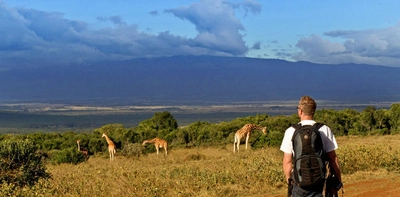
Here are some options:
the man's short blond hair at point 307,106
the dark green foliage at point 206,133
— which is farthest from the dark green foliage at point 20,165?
the dark green foliage at point 206,133

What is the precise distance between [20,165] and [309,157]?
9673 mm

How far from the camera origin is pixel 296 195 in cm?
538

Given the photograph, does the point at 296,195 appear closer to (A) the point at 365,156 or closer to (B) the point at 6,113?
(A) the point at 365,156

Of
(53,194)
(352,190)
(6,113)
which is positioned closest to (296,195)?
(352,190)

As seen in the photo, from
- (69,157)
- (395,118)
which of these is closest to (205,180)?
(69,157)

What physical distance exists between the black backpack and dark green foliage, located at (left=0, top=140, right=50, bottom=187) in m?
8.53

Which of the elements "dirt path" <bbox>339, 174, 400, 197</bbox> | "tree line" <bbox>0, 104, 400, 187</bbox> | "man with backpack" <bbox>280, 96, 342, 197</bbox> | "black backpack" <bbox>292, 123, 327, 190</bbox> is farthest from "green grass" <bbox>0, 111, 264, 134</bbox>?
"black backpack" <bbox>292, 123, 327, 190</bbox>

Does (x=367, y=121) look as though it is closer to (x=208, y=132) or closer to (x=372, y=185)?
(x=208, y=132)

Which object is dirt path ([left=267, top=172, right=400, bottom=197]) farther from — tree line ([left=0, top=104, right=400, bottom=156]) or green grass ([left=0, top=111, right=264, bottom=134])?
green grass ([left=0, top=111, right=264, bottom=134])

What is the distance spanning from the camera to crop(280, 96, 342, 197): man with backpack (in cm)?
521

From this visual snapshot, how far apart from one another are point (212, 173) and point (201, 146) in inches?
600

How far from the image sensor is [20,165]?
13.0 m

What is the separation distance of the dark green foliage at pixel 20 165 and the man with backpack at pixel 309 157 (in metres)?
8.41

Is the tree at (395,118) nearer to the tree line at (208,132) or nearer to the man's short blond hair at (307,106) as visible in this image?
the tree line at (208,132)
